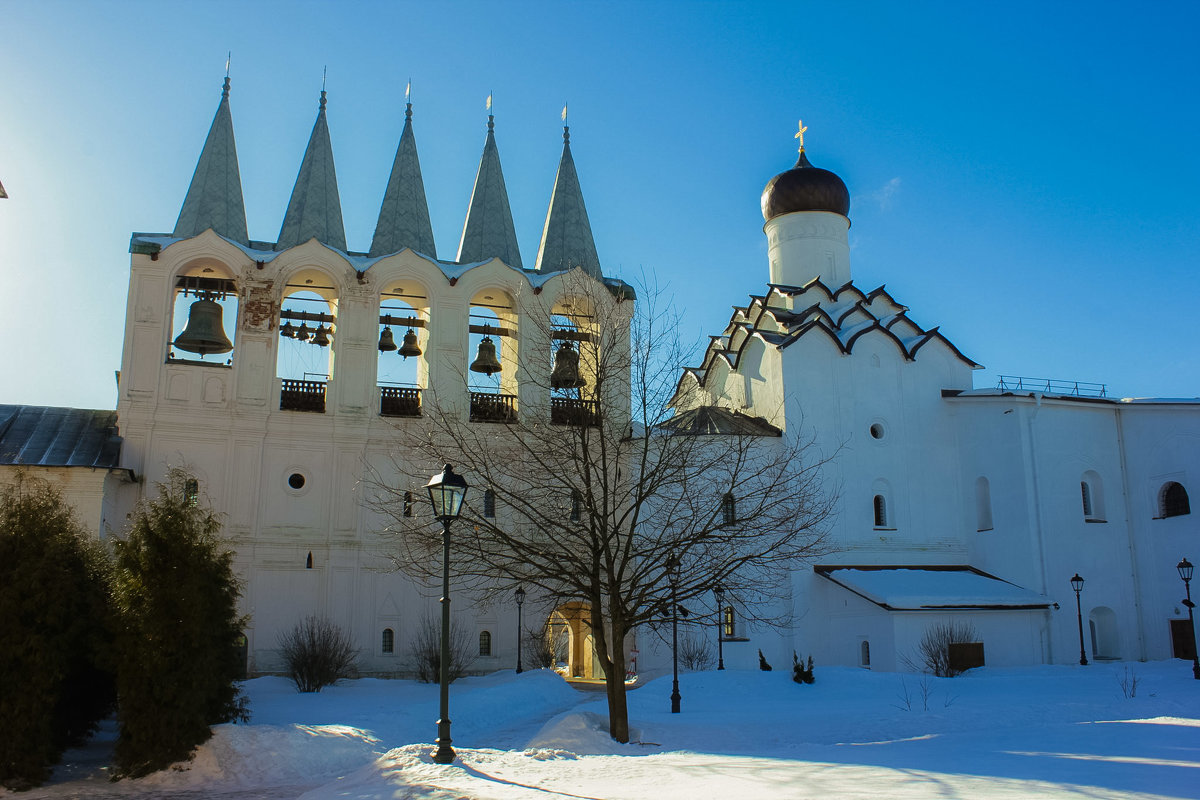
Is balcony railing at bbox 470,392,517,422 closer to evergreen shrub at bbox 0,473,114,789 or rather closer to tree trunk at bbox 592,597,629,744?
tree trunk at bbox 592,597,629,744

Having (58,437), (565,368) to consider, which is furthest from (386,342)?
(565,368)

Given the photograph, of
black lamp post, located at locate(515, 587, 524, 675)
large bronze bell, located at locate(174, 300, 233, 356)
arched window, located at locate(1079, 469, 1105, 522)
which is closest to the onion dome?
arched window, located at locate(1079, 469, 1105, 522)

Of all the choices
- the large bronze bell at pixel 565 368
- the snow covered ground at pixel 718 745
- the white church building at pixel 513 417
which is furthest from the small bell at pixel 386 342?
the large bronze bell at pixel 565 368

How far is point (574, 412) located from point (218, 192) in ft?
47.0

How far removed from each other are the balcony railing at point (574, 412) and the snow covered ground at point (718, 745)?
141 inches

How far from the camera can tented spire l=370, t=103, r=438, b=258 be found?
23.8 meters

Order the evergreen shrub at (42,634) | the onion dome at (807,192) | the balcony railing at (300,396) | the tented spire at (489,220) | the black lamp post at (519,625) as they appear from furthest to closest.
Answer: the onion dome at (807,192)
the tented spire at (489,220)
the balcony railing at (300,396)
the black lamp post at (519,625)
the evergreen shrub at (42,634)

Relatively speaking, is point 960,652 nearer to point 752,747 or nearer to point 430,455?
point 752,747

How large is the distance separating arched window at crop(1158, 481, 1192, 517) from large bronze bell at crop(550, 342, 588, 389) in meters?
19.2

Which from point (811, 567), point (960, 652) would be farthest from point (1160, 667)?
point (811, 567)

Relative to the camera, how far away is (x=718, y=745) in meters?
11.7

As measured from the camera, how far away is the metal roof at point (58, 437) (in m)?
20.1

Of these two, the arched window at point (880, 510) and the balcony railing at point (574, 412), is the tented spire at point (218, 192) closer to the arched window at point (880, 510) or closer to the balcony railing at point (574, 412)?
the balcony railing at point (574, 412)

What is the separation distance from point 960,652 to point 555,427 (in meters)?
13.1
